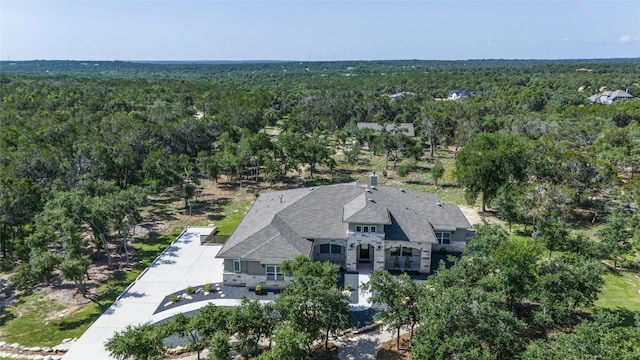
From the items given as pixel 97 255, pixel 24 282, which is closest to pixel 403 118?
pixel 97 255

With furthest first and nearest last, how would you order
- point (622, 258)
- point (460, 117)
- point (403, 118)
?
point (403, 118)
point (460, 117)
point (622, 258)

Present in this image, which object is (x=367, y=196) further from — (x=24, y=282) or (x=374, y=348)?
(x=24, y=282)

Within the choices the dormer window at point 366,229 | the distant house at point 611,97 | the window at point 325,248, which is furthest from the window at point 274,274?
the distant house at point 611,97

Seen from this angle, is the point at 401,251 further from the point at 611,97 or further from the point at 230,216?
the point at 611,97

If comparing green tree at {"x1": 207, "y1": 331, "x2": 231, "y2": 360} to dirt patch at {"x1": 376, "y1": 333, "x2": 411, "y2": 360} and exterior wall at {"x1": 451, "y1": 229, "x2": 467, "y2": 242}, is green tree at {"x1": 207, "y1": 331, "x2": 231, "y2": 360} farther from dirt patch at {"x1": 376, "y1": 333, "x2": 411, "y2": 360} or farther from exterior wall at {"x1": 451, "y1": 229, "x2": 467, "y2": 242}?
exterior wall at {"x1": 451, "y1": 229, "x2": 467, "y2": 242}

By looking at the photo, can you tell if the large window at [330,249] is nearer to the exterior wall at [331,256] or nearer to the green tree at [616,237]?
the exterior wall at [331,256]

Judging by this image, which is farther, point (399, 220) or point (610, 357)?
point (399, 220)

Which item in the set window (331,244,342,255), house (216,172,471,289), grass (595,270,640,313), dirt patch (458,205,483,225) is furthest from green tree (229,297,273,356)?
dirt patch (458,205,483,225)
